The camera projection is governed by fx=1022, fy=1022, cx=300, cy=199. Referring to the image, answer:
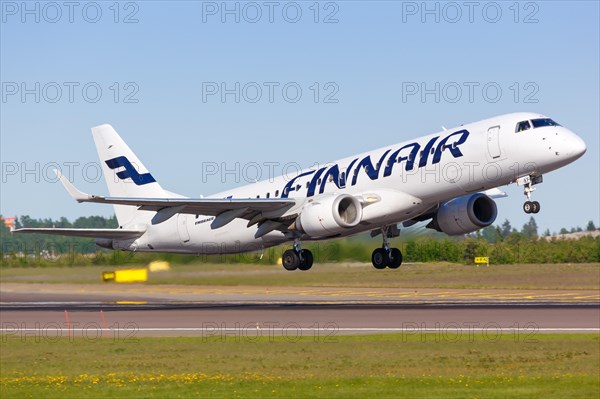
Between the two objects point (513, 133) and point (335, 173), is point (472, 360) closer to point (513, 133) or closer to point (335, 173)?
point (513, 133)

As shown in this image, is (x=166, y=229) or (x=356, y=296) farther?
(x=356, y=296)

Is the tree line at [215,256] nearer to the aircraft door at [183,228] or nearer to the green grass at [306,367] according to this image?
the aircraft door at [183,228]

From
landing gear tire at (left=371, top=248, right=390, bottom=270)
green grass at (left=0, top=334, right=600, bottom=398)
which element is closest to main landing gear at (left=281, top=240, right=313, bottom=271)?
landing gear tire at (left=371, top=248, right=390, bottom=270)

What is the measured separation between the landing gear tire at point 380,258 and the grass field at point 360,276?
3.17m

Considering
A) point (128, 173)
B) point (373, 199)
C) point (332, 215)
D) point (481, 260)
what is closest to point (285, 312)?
point (128, 173)

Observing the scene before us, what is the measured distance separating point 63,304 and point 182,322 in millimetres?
21001

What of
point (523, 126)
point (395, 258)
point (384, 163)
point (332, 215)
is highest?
point (523, 126)

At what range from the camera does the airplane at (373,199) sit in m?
40.7

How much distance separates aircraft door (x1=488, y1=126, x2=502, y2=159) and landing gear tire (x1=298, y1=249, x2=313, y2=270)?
12.7 meters

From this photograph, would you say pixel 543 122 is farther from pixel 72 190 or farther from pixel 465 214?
pixel 72 190

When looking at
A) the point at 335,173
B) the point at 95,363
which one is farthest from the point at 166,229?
the point at 95,363

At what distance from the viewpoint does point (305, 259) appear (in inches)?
1978

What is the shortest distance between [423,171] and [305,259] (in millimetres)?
9688

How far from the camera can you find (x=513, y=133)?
4062 centimetres
